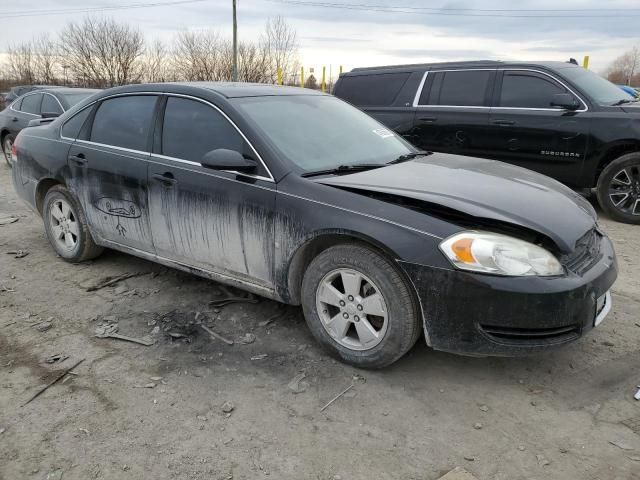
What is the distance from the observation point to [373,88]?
7.90 metres

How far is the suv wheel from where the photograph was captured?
20.7ft

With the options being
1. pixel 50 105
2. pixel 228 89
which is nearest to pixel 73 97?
pixel 50 105

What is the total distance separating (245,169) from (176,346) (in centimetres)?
122

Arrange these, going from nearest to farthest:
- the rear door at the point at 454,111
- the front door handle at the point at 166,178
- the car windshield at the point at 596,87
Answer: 1. the front door handle at the point at 166,178
2. the car windshield at the point at 596,87
3. the rear door at the point at 454,111

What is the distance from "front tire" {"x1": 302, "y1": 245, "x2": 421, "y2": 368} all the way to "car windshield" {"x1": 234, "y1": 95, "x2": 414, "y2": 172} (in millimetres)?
705

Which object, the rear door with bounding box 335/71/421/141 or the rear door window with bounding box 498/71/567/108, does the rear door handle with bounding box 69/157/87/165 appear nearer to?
the rear door with bounding box 335/71/421/141

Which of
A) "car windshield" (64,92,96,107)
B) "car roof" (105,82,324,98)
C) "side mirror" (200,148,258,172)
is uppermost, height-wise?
"car roof" (105,82,324,98)

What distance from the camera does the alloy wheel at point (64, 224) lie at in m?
4.86

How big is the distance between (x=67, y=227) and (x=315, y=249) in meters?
2.83

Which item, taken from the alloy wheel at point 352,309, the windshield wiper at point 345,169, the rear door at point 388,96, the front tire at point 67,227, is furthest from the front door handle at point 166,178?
the rear door at point 388,96

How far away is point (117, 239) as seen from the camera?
4414 mm

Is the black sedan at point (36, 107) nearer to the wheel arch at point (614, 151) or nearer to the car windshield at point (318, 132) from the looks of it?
the car windshield at point (318, 132)

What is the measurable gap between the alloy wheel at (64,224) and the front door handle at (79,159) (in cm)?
45

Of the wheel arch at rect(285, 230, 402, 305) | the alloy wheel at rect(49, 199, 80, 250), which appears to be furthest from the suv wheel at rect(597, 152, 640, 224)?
the alloy wheel at rect(49, 199, 80, 250)
